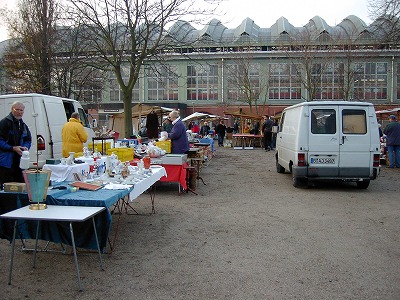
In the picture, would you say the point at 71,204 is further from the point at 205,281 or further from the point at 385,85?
the point at 385,85

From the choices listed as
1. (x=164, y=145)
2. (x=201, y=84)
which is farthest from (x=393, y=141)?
(x=201, y=84)

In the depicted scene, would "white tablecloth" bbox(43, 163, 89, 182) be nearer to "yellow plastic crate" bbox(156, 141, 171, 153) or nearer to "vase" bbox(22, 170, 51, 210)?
"vase" bbox(22, 170, 51, 210)

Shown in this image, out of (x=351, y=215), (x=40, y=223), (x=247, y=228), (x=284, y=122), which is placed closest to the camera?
(x=40, y=223)

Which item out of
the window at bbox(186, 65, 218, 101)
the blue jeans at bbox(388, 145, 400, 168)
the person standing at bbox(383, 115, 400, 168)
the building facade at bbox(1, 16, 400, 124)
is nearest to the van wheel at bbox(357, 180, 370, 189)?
the person standing at bbox(383, 115, 400, 168)

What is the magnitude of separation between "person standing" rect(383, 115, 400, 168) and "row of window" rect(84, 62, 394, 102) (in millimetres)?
29661

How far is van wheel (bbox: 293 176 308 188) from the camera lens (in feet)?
35.3

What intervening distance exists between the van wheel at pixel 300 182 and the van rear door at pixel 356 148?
3.42 feet

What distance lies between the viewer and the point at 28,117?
35.3 feet

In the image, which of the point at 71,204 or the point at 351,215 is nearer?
the point at 71,204

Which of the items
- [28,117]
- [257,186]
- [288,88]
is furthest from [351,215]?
[288,88]

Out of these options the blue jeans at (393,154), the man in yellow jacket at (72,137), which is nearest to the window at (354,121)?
the man in yellow jacket at (72,137)

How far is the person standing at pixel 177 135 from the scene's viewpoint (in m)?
10.2

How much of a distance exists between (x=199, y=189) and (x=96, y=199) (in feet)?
20.6

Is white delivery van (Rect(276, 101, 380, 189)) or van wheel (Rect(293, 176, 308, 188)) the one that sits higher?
white delivery van (Rect(276, 101, 380, 189))
